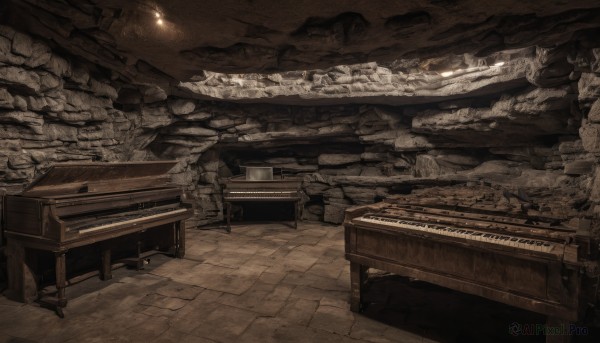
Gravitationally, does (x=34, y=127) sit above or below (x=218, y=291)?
above

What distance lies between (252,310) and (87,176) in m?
3.12

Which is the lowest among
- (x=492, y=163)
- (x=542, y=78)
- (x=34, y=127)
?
(x=492, y=163)

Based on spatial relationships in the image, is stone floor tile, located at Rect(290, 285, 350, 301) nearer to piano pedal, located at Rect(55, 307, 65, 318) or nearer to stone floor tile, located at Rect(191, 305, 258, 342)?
stone floor tile, located at Rect(191, 305, 258, 342)

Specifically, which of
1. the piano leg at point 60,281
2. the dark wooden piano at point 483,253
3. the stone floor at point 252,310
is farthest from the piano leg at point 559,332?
the piano leg at point 60,281

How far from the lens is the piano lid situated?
4293 mm

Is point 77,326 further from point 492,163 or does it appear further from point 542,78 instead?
point 492,163

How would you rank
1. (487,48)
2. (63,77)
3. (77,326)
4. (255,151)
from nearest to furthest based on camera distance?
(77,326)
(487,48)
(63,77)
(255,151)

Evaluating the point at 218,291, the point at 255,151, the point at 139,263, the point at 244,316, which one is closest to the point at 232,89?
the point at 255,151

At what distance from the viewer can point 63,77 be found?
5.57 metres

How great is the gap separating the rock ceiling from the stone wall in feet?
2.48

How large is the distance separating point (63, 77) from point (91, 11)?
1.96 metres

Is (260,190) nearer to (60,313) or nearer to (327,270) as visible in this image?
(327,270)

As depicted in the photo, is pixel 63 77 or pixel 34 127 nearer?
pixel 34 127

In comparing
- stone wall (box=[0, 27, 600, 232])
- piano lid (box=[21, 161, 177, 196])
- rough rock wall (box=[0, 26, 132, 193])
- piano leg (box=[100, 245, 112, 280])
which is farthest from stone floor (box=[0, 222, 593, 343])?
rough rock wall (box=[0, 26, 132, 193])
